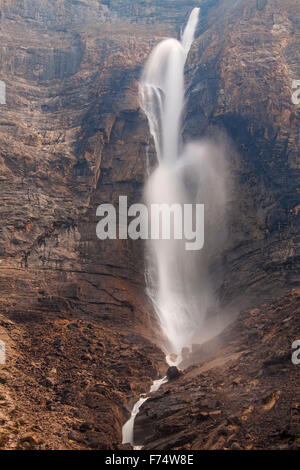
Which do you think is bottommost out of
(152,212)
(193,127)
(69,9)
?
(152,212)

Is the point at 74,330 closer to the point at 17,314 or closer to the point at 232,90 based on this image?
the point at 17,314

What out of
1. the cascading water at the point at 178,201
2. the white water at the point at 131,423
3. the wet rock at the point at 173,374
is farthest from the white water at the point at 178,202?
the white water at the point at 131,423

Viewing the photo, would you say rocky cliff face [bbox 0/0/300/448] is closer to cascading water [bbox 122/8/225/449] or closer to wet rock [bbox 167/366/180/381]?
cascading water [bbox 122/8/225/449]

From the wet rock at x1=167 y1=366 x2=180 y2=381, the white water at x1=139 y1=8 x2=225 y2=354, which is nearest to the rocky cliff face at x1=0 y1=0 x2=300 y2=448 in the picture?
the white water at x1=139 y1=8 x2=225 y2=354

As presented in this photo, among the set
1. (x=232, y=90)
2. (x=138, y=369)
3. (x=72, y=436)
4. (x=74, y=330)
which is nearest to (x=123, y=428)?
(x=72, y=436)

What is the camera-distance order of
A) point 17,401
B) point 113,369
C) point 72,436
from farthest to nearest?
point 113,369 < point 17,401 < point 72,436

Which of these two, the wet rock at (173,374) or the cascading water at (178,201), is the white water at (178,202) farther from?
the wet rock at (173,374)

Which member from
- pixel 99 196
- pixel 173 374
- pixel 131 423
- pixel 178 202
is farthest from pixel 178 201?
pixel 131 423
